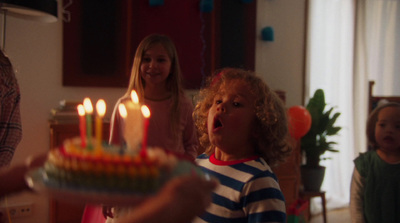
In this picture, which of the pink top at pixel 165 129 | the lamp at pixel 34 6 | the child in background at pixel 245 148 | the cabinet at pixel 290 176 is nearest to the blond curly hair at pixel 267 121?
the child in background at pixel 245 148

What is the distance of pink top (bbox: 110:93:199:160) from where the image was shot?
72.6 inches

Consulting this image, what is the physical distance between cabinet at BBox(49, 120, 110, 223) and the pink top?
0.98 meters

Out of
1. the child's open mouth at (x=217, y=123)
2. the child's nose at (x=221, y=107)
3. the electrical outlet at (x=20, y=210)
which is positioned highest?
the child's nose at (x=221, y=107)

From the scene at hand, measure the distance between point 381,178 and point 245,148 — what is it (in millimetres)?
1043

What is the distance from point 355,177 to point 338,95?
Answer: 2932 millimetres

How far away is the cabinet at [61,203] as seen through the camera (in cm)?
270

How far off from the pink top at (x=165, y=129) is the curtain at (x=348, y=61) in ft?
9.50

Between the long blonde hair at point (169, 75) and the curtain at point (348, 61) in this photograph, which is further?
the curtain at point (348, 61)

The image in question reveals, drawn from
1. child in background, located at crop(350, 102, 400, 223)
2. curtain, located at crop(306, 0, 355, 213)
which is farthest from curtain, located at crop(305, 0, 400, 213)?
child in background, located at crop(350, 102, 400, 223)

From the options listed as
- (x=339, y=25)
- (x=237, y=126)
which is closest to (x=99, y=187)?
(x=237, y=126)

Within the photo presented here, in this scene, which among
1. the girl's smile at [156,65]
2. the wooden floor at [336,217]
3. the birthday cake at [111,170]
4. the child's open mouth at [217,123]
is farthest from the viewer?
the wooden floor at [336,217]

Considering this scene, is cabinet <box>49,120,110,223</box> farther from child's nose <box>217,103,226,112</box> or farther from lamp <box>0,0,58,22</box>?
child's nose <box>217,103,226,112</box>

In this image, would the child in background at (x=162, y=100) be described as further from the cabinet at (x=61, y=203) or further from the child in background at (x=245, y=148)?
the cabinet at (x=61, y=203)

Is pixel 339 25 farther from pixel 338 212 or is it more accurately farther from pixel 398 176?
pixel 398 176
